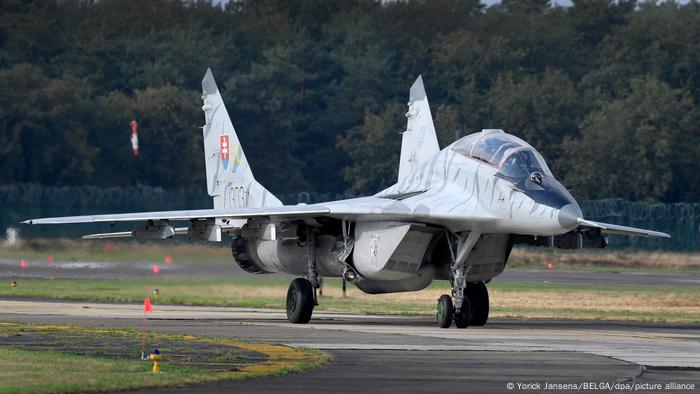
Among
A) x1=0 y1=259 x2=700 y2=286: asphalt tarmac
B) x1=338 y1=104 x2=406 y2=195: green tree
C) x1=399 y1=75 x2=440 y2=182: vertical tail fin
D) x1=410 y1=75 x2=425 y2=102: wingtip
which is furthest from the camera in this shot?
x1=338 y1=104 x2=406 y2=195: green tree

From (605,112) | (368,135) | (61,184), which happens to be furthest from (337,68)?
(61,184)

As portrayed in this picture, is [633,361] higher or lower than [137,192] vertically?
lower

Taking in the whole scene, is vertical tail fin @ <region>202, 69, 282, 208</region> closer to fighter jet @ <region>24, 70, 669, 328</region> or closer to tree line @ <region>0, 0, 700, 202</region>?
fighter jet @ <region>24, 70, 669, 328</region>

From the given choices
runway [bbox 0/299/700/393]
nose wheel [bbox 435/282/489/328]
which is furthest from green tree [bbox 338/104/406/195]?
nose wheel [bbox 435/282/489/328]

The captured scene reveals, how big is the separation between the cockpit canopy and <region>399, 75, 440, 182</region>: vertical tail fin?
2.89m

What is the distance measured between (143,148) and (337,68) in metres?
17.1

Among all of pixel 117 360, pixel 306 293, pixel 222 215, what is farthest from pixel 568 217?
pixel 117 360

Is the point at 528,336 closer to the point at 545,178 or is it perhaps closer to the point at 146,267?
the point at 545,178

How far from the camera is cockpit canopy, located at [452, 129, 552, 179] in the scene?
2041 centimetres

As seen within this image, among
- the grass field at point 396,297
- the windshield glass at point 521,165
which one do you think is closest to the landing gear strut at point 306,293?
the grass field at point 396,297

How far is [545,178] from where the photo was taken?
20359 millimetres

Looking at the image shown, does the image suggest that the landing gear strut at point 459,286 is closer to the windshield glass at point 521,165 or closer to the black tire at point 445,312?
the black tire at point 445,312

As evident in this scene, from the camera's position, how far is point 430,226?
21719 millimetres

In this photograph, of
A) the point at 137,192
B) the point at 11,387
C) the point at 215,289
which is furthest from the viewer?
the point at 137,192
